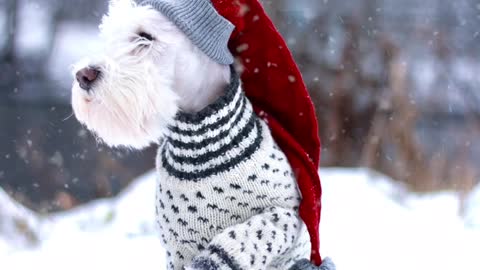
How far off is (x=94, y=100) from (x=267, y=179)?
1.42ft

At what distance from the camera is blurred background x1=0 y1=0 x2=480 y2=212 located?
13.3ft

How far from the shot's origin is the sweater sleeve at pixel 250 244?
4.87 feet

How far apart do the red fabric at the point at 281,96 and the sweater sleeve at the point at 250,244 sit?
0.11 meters

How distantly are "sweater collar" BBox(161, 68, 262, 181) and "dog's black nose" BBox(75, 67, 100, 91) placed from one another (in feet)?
0.69

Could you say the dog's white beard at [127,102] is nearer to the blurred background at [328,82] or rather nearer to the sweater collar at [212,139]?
the sweater collar at [212,139]

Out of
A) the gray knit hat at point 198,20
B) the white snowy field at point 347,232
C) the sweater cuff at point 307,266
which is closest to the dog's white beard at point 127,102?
the gray knit hat at point 198,20

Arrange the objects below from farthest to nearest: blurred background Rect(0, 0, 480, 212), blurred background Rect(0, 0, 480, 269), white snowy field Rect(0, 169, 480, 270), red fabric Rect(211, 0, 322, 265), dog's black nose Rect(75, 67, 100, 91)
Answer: blurred background Rect(0, 0, 480, 212)
blurred background Rect(0, 0, 480, 269)
white snowy field Rect(0, 169, 480, 270)
red fabric Rect(211, 0, 322, 265)
dog's black nose Rect(75, 67, 100, 91)

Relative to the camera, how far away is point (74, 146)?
408cm

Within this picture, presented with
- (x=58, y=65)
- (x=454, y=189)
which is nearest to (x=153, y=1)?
(x=454, y=189)

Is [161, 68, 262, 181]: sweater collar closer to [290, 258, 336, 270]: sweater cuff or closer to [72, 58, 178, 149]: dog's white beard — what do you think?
[72, 58, 178, 149]: dog's white beard

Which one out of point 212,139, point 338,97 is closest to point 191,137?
point 212,139

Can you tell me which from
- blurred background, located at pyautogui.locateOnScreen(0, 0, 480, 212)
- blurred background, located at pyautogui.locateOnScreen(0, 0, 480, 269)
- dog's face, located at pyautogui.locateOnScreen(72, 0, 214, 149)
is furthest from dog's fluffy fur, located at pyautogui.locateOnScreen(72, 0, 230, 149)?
blurred background, located at pyautogui.locateOnScreen(0, 0, 480, 212)

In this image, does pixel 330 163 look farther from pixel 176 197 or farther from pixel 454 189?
pixel 176 197

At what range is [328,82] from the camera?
4363 mm
